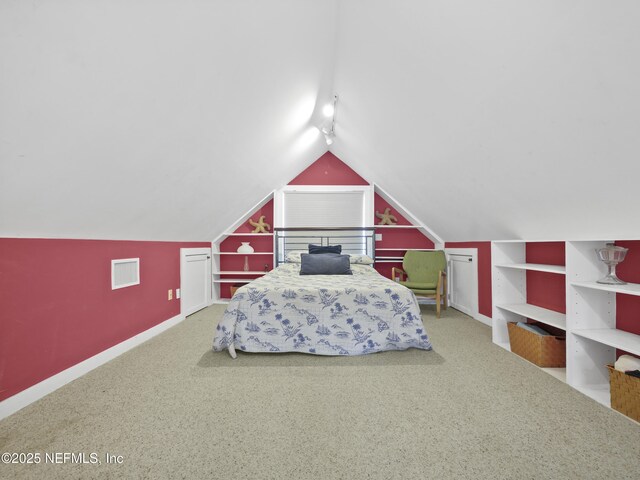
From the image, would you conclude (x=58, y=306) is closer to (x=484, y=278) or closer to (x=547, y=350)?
(x=547, y=350)

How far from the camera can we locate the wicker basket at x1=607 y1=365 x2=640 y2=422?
1.49 m

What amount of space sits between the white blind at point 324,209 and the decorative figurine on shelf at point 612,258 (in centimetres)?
327

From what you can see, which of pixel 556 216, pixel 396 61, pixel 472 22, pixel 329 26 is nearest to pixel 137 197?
pixel 329 26

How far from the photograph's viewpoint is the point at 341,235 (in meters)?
4.90

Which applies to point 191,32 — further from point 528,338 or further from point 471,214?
point 528,338

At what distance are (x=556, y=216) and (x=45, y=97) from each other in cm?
308

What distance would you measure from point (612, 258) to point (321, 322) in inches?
82.0

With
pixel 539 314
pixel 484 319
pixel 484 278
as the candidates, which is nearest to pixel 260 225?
pixel 484 278

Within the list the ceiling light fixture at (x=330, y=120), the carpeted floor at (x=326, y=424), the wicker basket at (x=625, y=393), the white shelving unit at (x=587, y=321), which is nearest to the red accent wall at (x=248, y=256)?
the ceiling light fixture at (x=330, y=120)

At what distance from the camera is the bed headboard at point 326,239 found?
190 inches

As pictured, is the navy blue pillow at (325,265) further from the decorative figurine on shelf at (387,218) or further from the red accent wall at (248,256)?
the decorative figurine on shelf at (387,218)

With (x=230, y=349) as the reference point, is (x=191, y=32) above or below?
above

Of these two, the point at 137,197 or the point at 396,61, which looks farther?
the point at 137,197

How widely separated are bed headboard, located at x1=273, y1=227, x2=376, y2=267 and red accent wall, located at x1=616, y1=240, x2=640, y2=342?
10.2 ft
